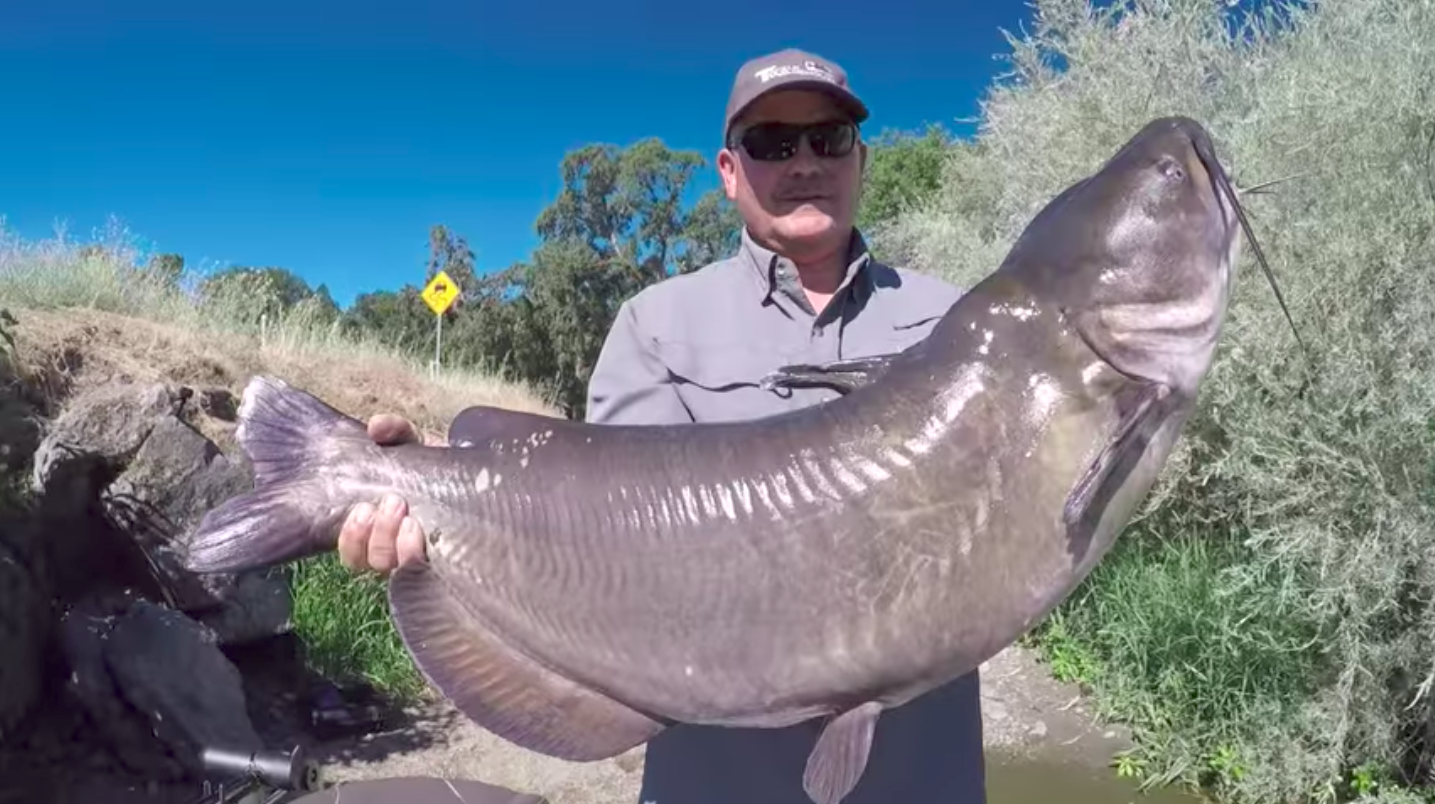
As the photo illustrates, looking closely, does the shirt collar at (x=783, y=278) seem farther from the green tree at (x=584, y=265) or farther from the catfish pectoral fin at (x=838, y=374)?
the green tree at (x=584, y=265)

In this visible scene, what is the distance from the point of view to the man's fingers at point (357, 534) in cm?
205

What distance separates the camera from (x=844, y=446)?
1925 mm

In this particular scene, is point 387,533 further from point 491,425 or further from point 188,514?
point 188,514

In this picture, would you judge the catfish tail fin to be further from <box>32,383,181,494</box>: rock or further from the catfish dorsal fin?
<box>32,383,181,494</box>: rock

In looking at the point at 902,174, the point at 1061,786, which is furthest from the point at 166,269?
the point at 902,174

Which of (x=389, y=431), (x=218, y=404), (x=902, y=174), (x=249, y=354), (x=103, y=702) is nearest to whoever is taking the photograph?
(x=389, y=431)

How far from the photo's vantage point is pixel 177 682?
6016 millimetres

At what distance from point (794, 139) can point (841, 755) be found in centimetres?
137

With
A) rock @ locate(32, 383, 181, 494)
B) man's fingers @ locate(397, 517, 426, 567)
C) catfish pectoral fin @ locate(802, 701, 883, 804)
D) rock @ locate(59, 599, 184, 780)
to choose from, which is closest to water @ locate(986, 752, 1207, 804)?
rock @ locate(59, 599, 184, 780)

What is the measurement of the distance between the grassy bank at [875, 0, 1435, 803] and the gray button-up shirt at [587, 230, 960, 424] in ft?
13.1

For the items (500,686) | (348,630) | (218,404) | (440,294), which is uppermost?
(440,294)

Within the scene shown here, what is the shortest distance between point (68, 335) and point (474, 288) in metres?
17.8

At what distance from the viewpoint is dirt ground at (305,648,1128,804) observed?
676cm

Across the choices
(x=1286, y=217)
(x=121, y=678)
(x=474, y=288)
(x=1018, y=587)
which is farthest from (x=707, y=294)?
(x=474, y=288)
